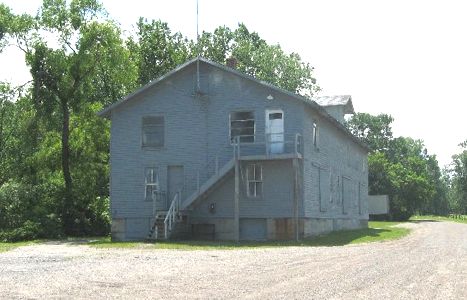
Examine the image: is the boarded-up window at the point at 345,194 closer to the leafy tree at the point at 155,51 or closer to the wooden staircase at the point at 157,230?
the wooden staircase at the point at 157,230

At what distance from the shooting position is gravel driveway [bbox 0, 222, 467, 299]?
40.0ft

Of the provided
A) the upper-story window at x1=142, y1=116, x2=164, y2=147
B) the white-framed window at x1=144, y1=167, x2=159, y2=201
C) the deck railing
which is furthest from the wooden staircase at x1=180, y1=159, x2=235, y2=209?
the upper-story window at x1=142, y1=116, x2=164, y2=147

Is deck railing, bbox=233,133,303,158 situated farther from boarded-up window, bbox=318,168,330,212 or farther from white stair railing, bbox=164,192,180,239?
boarded-up window, bbox=318,168,330,212

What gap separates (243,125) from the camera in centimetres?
3241

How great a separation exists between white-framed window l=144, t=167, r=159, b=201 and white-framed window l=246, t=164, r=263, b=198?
15.8 feet

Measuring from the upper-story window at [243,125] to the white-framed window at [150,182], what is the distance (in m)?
4.46

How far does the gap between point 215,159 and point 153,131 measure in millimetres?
3883

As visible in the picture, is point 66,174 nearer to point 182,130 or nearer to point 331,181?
point 182,130

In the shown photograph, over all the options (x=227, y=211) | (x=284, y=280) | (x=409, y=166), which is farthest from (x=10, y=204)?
(x=409, y=166)

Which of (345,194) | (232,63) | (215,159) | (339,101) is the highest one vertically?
(232,63)

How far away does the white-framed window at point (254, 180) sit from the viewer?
31.7 metres

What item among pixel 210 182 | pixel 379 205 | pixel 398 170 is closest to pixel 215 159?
pixel 210 182

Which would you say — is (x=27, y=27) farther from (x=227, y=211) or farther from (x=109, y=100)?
(x=227, y=211)

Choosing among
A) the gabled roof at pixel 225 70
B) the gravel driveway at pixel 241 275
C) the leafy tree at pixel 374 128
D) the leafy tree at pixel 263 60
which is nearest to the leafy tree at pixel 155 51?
the leafy tree at pixel 263 60
